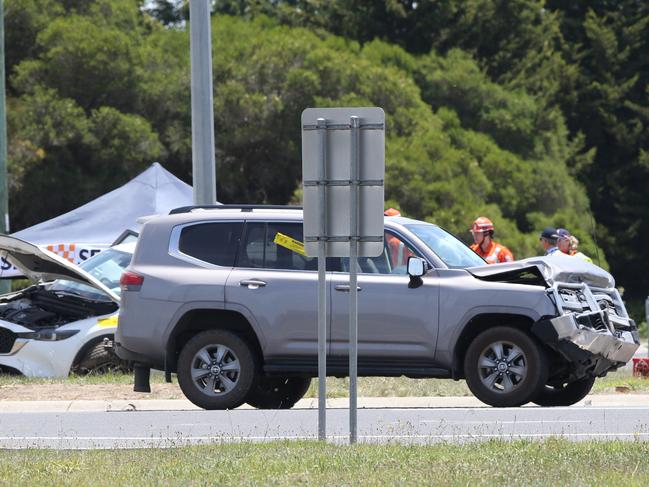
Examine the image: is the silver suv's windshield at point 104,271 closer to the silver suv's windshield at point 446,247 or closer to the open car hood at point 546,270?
the silver suv's windshield at point 446,247

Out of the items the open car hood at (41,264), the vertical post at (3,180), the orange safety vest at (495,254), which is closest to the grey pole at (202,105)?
the open car hood at (41,264)

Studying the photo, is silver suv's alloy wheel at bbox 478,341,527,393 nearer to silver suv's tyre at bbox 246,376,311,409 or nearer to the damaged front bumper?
the damaged front bumper

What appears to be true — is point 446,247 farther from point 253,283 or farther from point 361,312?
point 253,283

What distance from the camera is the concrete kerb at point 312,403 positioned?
1441 cm

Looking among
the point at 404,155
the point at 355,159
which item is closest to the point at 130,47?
the point at 404,155

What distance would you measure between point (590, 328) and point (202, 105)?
6064mm

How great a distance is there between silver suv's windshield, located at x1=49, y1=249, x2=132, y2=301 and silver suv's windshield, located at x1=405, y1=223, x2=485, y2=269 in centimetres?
602

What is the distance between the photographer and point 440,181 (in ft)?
120

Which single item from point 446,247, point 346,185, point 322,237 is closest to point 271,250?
point 446,247

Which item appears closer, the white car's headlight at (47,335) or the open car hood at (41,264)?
the open car hood at (41,264)

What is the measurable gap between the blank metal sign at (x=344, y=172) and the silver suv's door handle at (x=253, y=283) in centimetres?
350

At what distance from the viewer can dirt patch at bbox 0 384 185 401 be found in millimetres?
15141

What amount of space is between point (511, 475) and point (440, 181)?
2882 centimetres

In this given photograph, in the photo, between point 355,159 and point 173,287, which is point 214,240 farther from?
point 355,159
